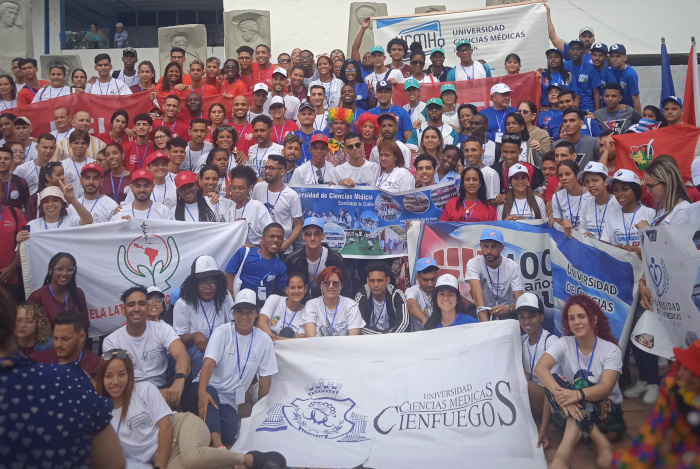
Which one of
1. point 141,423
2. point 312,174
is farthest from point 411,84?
point 141,423

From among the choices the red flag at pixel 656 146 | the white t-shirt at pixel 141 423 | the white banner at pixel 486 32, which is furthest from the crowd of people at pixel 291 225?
the white banner at pixel 486 32

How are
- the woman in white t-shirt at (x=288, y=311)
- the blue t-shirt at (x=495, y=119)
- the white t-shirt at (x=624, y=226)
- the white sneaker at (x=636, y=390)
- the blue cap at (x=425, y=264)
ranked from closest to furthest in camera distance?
the white sneaker at (x=636, y=390) < the white t-shirt at (x=624, y=226) < the woman in white t-shirt at (x=288, y=311) < the blue cap at (x=425, y=264) < the blue t-shirt at (x=495, y=119)

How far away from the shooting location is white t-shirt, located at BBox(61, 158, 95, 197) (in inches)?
364

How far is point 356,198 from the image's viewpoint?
8.66m

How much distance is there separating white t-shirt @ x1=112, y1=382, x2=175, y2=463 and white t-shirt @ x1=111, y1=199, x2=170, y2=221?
9.31ft

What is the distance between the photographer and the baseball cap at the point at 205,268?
719 centimetres

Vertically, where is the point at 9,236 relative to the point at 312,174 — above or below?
below

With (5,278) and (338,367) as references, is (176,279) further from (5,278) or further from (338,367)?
(338,367)

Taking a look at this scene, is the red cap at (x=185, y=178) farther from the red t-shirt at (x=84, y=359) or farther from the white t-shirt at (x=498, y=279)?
the white t-shirt at (x=498, y=279)

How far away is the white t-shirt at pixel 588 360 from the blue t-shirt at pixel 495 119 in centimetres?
495

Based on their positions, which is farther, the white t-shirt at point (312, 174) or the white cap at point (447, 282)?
the white t-shirt at point (312, 174)

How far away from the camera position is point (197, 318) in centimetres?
702

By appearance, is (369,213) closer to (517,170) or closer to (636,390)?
(517,170)

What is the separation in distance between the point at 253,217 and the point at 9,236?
2.55 m
